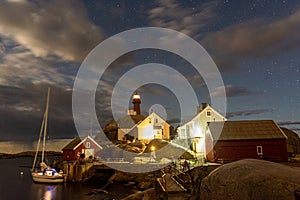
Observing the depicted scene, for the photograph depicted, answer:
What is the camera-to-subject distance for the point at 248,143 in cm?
3659

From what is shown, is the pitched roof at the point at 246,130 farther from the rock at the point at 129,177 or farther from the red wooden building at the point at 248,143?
the rock at the point at 129,177

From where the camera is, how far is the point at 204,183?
382 inches

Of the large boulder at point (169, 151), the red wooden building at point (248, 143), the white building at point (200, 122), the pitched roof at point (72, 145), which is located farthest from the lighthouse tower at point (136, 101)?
the red wooden building at point (248, 143)

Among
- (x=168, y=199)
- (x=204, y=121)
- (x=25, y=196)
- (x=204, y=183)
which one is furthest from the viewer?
(x=204, y=121)

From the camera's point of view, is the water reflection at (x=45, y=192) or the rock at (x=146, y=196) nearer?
the rock at (x=146, y=196)

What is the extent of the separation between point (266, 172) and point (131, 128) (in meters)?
68.2

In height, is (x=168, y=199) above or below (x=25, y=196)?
above

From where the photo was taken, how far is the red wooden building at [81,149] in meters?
58.9

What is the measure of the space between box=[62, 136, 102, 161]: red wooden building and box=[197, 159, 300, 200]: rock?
52.6m

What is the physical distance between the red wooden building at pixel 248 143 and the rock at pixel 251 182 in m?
29.0

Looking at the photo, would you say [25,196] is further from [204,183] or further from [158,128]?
[204,183]

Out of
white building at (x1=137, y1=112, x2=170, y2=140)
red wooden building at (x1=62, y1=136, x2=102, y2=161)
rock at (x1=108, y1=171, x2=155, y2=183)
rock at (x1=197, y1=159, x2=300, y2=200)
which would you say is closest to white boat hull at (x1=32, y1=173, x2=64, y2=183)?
red wooden building at (x1=62, y1=136, x2=102, y2=161)

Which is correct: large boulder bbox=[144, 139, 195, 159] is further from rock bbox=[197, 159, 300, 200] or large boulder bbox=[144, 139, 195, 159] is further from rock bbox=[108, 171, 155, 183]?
rock bbox=[197, 159, 300, 200]

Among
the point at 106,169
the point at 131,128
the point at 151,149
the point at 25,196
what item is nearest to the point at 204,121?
the point at 151,149
